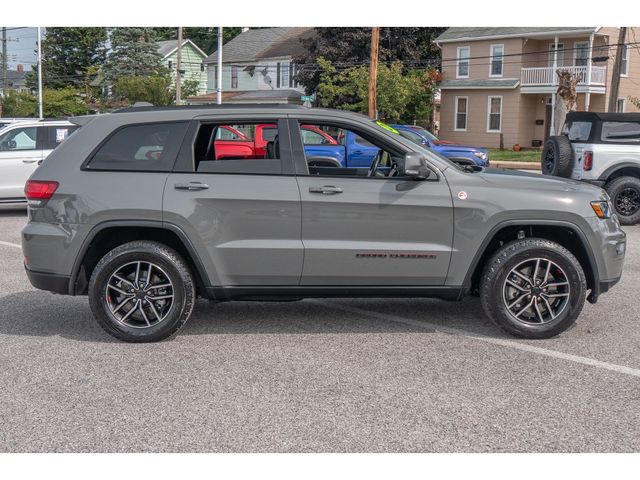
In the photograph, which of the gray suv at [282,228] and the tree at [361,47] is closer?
the gray suv at [282,228]

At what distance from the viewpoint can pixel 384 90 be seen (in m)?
43.2

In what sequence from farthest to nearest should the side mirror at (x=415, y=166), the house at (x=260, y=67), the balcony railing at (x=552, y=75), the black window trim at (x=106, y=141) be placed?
the house at (x=260, y=67), the balcony railing at (x=552, y=75), the black window trim at (x=106, y=141), the side mirror at (x=415, y=166)

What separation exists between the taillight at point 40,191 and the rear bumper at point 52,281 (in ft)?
1.87

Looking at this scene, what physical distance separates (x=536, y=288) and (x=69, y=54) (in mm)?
74274

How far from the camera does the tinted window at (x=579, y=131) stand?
14.1 meters

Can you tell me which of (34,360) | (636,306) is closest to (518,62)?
(636,306)

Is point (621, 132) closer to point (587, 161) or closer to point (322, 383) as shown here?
point (587, 161)

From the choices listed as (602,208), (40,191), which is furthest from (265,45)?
(602,208)

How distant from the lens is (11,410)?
480 centimetres

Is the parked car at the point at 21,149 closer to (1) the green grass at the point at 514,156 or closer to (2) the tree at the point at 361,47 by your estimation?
(1) the green grass at the point at 514,156

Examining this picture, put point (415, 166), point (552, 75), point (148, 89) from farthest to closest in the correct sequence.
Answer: point (148, 89), point (552, 75), point (415, 166)

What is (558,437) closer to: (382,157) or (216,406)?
(216,406)

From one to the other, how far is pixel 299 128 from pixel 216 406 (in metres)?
2.51

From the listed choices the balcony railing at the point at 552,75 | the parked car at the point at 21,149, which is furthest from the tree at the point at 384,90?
the parked car at the point at 21,149
